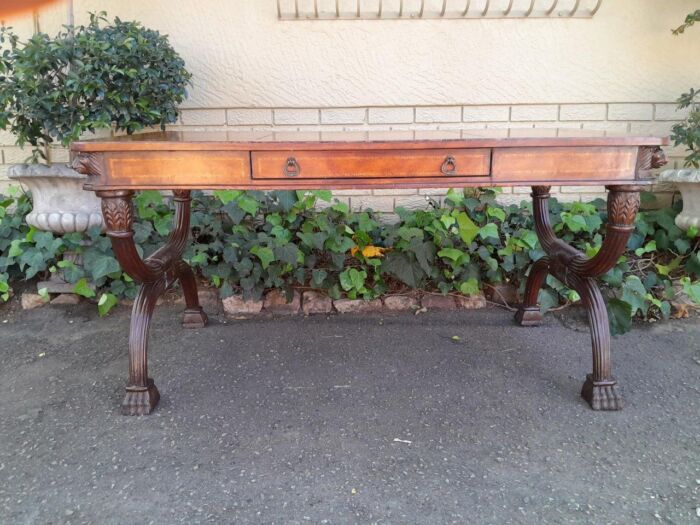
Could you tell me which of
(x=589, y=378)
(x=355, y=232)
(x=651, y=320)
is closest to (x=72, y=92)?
(x=355, y=232)

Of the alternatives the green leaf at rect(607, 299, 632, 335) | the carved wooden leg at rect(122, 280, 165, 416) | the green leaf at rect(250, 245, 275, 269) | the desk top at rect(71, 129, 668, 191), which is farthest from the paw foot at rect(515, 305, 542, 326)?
the carved wooden leg at rect(122, 280, 165, 416)

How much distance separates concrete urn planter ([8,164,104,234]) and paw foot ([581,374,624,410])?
247cm

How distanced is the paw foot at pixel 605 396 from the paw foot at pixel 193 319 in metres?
1.80

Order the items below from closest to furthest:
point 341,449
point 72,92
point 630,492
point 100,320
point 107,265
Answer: point 630,492 < point 341,449 < point 72,92 < point 107,265 < point 100,320

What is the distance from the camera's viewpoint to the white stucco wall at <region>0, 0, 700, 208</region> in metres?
2.90

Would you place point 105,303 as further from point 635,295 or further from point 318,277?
point 635,295

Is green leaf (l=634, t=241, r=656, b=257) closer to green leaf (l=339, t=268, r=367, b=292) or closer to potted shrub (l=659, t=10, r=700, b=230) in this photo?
potted shrub (l=659, t=10, r=700, b=230)

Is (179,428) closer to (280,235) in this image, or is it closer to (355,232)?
(280,235)

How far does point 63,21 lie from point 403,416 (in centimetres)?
287

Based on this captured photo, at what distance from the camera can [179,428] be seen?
1.77 metres

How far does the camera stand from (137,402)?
185 centimetres

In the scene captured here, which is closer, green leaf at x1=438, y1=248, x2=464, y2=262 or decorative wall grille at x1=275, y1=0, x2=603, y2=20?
green leaf at x1=438, y1=248, x2=464, y2=262

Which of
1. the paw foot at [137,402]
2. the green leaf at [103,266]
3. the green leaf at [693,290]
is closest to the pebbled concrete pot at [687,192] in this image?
the green leaf at [693,290]

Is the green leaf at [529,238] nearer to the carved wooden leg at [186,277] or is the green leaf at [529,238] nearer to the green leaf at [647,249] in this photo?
the green leaf at [647,249]
